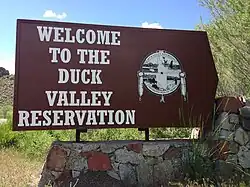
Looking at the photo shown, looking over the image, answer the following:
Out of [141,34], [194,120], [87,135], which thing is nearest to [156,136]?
[87,135]

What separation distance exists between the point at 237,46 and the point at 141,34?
270 cm

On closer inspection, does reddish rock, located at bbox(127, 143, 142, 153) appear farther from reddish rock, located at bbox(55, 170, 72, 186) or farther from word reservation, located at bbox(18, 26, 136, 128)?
reddish rock, located at bbox(55, 170, 72, 186)

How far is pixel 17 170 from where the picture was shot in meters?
7.87

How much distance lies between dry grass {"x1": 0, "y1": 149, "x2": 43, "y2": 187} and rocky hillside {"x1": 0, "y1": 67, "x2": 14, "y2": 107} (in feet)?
94.6

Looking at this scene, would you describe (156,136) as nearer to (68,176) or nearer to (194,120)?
(194,120)

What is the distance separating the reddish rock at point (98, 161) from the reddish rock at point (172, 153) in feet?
3.65

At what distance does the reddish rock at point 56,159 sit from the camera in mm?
6656

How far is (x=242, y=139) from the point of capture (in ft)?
24.6

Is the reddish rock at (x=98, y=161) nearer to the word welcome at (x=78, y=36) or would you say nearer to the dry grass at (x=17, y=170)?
the dry grass at (x=17, y=170)

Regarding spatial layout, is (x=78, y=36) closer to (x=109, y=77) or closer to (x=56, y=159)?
(x=109, y=77)

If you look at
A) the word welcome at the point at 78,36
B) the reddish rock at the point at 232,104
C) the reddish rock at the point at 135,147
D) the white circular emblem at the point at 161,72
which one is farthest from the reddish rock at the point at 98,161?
the reddish rock at the point at 232,104

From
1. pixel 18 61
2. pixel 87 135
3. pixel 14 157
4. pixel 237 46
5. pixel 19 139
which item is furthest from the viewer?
pixel 19 139

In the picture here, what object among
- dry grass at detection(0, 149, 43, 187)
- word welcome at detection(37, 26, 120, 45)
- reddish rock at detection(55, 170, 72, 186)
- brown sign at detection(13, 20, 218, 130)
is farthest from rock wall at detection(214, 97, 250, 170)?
dry grass at detection(0, 149, 43, 187)

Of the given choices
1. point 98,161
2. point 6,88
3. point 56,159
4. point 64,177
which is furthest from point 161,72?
point 6,88
